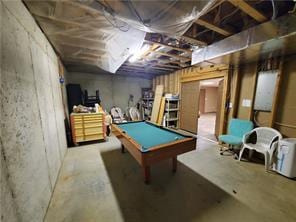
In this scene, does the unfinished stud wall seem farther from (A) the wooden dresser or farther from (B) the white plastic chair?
(A) the wooden dresser

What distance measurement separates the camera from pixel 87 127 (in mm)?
3869

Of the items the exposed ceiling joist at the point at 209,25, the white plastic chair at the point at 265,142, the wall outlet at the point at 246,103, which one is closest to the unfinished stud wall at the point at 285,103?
the wall outlet at the point at 246,103

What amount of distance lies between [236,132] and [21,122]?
4032 mm

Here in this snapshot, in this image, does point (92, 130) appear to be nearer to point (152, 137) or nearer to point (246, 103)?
point (152, 137)

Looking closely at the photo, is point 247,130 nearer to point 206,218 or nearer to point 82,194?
point 206,218

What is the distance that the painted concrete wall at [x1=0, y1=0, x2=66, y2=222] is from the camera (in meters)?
1.02

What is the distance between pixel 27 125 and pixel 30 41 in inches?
42.0

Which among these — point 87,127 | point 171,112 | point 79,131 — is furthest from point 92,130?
point 171,112

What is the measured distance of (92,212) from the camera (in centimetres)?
166

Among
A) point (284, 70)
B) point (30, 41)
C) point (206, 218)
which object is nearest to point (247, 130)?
point (284, 70)

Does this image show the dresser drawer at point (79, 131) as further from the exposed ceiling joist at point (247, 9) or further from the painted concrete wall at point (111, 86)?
the exposed ceiling joist at point (247, 9)

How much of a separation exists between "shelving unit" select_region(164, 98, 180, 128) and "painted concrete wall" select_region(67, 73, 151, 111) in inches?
84.8

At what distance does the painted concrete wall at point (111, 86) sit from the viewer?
5.71m

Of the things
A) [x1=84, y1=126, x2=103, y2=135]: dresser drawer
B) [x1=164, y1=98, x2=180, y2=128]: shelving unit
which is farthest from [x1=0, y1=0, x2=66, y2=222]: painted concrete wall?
[x1=164, y1=98, x2=180, y2=128]: shelving unit
